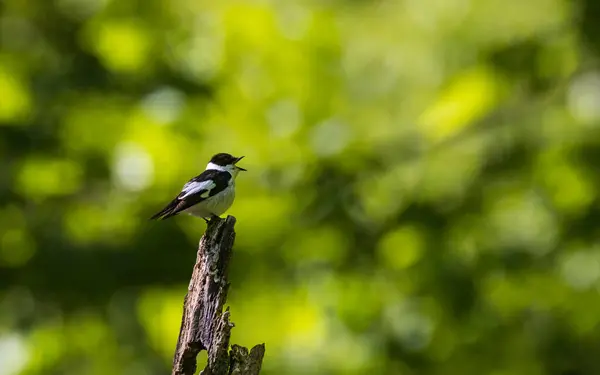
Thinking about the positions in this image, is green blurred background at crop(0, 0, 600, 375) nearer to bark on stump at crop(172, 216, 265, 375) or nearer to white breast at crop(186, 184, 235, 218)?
white breast at crop(186, 184, 235, 218)

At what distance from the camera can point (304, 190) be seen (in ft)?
25.1

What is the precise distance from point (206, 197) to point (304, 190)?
3527 millimetres

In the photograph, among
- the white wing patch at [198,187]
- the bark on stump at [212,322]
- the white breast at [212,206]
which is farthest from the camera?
the white wing patch at [198,187]

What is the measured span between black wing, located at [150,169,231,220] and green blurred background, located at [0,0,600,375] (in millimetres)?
3011

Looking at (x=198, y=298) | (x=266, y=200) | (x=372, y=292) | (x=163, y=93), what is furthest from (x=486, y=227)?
(x=198, y=298)

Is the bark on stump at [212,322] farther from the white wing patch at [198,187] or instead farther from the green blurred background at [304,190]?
the green blurred background at [304,190]

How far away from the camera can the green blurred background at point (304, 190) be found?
7629 millimetres

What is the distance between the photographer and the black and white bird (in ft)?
13.5

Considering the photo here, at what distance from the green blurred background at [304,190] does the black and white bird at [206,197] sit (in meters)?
3.02

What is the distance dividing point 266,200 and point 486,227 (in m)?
2.35

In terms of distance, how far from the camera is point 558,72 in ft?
26.0

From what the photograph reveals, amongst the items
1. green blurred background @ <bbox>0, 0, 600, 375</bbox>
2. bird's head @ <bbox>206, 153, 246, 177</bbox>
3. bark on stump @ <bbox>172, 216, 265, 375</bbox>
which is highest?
green blurred background @ <bbox>0, 0, 600, 375</bbox>

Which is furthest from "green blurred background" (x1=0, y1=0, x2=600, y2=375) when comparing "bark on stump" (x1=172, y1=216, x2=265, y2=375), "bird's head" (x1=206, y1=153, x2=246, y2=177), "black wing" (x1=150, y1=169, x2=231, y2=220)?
"bark on stump" (x1=172, y1=216, x2=265, y2=375)

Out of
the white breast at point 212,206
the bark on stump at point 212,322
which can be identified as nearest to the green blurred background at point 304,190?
the white breast at point 212,206
